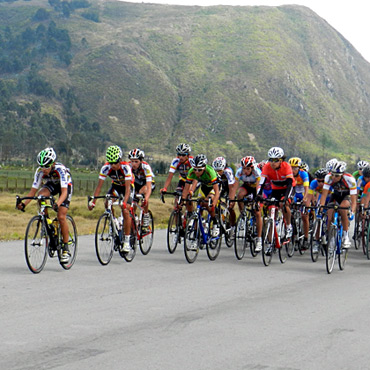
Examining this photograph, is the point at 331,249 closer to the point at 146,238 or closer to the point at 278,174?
the point at 278,174

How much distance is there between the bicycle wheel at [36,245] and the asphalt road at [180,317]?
0.21 meters

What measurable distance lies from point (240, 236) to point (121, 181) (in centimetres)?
281

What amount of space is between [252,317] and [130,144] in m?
177

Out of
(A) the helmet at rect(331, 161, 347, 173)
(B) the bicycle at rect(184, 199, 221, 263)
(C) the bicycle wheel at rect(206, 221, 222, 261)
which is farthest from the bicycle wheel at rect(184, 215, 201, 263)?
(A) the helmet at rect(331, 161, 347, 173)

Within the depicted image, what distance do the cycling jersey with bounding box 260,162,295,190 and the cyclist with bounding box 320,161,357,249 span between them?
79 centimetres

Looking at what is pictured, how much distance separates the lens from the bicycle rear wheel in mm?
13750

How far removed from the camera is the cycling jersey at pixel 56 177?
11422mm

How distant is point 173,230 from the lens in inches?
571

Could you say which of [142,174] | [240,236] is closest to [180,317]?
[240,236]

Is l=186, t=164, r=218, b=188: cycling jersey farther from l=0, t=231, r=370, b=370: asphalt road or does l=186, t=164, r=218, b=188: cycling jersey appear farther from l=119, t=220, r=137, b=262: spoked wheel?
l=0, t=231, r=370, b=370: asphalt road

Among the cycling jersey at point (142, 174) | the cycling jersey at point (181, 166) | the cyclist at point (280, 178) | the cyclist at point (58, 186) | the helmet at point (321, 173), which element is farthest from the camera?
the helmet at point (321, 173)

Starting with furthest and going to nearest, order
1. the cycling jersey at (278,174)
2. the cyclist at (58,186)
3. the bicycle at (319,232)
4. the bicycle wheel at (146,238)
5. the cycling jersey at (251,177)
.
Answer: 1. the cycling jersey at (251,177)
2. the bicycle wheel at (146,238)
3. the cycling jersey at (278,174)
4. the bicycle at (319,232)
5. the cyclist at (58,186)

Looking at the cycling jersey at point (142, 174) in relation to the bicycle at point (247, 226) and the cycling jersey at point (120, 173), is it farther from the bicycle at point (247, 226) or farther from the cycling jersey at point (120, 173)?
the bicycle at point (247, 226)

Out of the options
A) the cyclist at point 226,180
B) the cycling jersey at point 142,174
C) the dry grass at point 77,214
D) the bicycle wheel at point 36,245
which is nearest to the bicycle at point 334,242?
the cyclist at point 226,180
